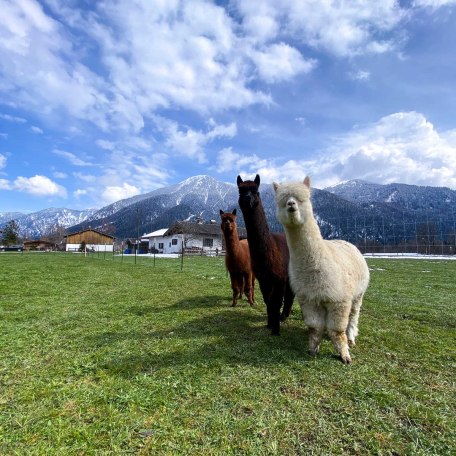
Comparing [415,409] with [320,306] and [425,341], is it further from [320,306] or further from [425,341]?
[425,341]

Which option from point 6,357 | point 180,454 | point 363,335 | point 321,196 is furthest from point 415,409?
point 321,196

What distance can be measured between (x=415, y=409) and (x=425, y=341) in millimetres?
2334

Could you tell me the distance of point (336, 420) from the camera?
240 centimetres

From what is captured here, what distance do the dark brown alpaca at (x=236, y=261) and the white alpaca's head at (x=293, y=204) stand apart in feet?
11.6

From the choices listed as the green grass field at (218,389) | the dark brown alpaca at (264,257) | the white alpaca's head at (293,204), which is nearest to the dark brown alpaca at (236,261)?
the green grass field at (218,389)

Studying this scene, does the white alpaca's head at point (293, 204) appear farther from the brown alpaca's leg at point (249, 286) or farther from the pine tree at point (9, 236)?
the pine tree at point (9, 236)

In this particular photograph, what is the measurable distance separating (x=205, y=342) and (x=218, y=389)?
149cm

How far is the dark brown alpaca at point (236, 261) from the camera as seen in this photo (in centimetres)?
723

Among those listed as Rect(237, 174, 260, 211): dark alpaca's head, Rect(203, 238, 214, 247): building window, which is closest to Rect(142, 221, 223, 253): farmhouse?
Rect(203, 238, 214, 247): building window

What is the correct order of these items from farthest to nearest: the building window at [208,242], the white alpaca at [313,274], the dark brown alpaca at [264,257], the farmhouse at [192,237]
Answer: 1. the building window at [208,242]
2. the farmhouse at [192,237]
3. the dark brown alpaca at [264,257]
4. the white alpaca at [313,274]

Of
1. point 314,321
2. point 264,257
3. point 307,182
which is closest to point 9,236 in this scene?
point 264,257

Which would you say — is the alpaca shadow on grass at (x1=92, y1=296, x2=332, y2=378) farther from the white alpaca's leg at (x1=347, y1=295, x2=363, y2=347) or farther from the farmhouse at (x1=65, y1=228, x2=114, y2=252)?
the farmhouse at (x1=65, y1=228, x2=114, y2=252)

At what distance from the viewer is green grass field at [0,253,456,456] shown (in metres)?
2.13

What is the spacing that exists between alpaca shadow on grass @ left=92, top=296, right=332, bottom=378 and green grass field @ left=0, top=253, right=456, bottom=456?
0.08ft
